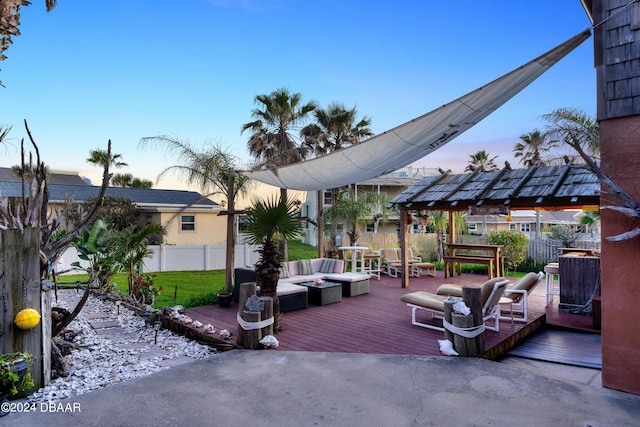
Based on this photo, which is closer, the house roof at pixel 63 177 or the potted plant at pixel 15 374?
the potted plant at pixel 15 374

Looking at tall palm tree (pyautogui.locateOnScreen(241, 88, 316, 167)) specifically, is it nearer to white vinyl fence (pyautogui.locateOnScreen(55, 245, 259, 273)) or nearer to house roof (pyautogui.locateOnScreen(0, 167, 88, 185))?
white vinyl fence (pyautogui.locateOnScreen(55, 245, 259, 273))

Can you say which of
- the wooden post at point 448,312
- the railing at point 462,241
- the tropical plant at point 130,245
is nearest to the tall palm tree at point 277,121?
the railing at point 462,241

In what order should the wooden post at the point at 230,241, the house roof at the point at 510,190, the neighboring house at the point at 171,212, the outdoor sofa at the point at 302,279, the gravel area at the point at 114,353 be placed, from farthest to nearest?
the neighboring house at the point at 171,212, the wooden post at the point at 230,241, the house roof at the point at 510,190, the outdoor sofa at the point at 302,279, the gravel area at the point at 114,353

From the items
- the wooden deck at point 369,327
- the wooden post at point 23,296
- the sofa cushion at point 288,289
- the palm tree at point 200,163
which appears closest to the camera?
the wooden post at point 23,296

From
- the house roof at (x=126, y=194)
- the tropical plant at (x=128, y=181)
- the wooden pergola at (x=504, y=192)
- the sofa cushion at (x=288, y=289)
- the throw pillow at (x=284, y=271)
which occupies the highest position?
the tropical plant at (x=128, y=181)

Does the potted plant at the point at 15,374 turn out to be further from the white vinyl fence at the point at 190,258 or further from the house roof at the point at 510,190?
the white vinyl fence at the point at 190,258

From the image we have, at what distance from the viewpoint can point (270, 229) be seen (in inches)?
213

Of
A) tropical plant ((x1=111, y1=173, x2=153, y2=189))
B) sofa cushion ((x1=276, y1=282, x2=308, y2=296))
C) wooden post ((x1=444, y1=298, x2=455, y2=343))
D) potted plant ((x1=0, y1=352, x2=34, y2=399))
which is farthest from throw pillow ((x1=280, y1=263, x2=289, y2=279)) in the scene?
tropical plant ((x1=111, y1=173, x2=153, y2=189))

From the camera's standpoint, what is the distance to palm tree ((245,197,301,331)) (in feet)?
17.5

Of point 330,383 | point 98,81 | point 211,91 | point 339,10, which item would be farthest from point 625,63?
Result: point 98,81

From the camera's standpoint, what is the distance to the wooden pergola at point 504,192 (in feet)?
24.3

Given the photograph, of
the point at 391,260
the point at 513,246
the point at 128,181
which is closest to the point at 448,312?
the point at 391,260

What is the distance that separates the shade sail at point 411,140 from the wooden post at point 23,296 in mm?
3320

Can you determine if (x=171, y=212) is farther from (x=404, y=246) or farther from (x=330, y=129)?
(x=404, y=246)
